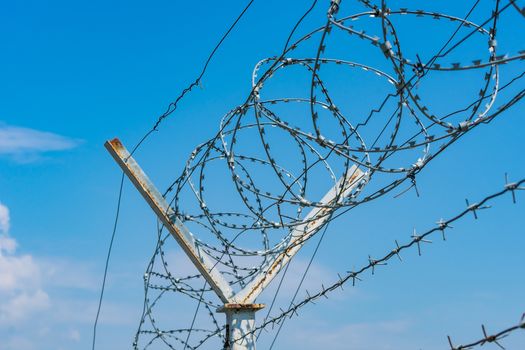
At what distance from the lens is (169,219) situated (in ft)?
28.0

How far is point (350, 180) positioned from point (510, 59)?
185 inches

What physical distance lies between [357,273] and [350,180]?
9.23 ft

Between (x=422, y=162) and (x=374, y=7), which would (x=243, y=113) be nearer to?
(x=422, y=162)

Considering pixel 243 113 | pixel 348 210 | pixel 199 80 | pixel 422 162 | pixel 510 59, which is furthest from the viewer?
pixel 199 80

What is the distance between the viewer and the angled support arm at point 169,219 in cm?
841

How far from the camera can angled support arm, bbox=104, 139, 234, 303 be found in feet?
27.6

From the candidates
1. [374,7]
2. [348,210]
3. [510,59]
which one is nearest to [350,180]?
[348,210]

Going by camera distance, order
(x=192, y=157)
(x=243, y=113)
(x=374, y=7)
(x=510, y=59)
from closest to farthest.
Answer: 1. (x=510, y=59)
2. (x=374, y=7)
3. (x=243, y=113)
4. (x=192, y=157)

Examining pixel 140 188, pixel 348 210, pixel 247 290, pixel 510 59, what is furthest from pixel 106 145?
pixel 510 59

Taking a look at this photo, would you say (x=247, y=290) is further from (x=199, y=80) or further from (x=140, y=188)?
(x=199, y=80)

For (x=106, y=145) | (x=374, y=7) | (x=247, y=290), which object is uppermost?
(x=106, y=145)

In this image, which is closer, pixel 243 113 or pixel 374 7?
pixel 374 7

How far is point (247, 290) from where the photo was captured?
849 cm

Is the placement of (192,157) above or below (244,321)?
above
